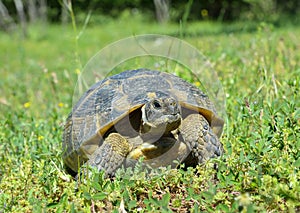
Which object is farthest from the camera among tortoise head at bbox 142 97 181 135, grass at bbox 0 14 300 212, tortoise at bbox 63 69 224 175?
tortoise at bbox 63 69 224 175

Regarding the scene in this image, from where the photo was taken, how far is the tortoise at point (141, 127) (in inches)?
92.6

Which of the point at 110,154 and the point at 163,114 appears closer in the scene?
the point at 163,114

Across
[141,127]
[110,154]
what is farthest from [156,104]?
[110,154]

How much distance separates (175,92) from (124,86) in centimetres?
28

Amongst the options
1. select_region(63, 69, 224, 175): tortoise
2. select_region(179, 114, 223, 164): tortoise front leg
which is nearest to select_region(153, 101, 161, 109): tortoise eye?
select_region(63, 69, 224, 175): tortoise

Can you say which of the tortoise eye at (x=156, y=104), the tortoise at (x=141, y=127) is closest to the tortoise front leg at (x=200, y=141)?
the tortoise at (x=141, y=127)

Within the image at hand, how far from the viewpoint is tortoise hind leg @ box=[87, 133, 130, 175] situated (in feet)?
7.73

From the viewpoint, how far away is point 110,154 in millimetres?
2371

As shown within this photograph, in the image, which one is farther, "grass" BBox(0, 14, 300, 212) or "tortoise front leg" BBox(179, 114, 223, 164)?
"tortoise front leg" BBox(179, 114, 223, 164)

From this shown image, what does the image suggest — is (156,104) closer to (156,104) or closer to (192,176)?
(156,104)

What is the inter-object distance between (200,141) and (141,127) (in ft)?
1.01

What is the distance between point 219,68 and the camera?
4305 mm

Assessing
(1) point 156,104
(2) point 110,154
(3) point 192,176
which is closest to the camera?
(3) point 192,176

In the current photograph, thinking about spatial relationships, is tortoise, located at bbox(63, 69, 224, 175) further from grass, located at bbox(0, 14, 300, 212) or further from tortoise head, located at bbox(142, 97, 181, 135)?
grass, located at bbox(0, 14, 300, 212)
